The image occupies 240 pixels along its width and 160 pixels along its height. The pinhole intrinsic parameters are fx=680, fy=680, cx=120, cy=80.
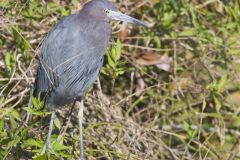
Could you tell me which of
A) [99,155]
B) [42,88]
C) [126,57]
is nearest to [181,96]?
[126,57]

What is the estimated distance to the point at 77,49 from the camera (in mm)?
2945

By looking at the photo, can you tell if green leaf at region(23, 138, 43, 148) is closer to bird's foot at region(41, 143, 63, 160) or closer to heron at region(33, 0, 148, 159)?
bird's foot at region(41, 143, 63, 160)

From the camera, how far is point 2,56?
11.3 ft

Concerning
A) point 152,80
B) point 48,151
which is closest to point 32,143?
point 48,151

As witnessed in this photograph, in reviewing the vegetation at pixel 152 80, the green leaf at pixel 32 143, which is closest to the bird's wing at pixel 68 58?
the vegetation at pixel 152 80

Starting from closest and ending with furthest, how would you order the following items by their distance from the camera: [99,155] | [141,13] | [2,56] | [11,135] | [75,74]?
1. [11,135]
2. [75,74]
3. [99,155]
4. [2,56]
5. [141,13]

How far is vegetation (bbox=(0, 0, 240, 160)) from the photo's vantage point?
3.21 m

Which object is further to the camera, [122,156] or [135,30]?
[135,30]

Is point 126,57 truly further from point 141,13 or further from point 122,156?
point 122,156

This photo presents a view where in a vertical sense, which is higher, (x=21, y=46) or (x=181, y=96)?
(x=21, y=46)

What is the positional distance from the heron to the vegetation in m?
0.14

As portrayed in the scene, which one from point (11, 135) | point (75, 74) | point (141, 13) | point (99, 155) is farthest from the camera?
point (141, 13)

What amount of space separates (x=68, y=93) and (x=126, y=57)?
0.58 meters

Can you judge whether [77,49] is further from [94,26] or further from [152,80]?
[152,80]
